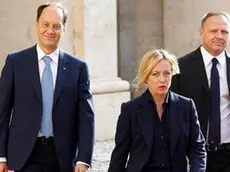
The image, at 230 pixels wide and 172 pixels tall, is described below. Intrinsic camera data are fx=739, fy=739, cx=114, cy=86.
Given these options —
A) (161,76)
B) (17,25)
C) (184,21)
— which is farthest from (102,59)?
(161,76)

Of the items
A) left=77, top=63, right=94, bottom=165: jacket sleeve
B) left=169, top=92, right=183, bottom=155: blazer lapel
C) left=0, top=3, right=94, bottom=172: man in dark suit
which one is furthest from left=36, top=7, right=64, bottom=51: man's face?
left=169, top=92, right=183, bottom=155: blazer lapel

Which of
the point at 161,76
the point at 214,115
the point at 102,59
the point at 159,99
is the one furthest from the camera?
the point at 102,59

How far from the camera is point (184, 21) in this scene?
12844 millimetres

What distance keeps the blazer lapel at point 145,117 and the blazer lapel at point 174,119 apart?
0.13m

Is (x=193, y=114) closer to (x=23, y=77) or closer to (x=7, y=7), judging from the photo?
(x=23, y=77)

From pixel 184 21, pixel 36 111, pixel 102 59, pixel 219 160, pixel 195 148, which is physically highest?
pixel 184 21

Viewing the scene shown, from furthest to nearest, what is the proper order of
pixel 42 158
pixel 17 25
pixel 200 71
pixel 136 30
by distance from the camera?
pixel 136 30 < pixel 17 25 < pixel 200 71 < pixel 42 158

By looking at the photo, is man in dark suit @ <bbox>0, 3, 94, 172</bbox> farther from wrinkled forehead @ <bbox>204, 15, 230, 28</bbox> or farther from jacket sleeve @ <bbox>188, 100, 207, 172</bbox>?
wrinkled forehead @ <bbox>204, 15, 230, 28</bbox>

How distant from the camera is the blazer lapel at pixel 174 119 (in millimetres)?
4477

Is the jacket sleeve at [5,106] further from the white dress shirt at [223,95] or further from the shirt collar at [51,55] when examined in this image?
the white dress shirt at [223,95]

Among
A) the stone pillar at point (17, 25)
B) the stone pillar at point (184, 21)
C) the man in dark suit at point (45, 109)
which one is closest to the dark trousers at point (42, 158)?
the man in dark suit at point (45, 109)

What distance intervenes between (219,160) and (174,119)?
0.95 meters

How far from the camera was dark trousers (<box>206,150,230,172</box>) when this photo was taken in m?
5.32

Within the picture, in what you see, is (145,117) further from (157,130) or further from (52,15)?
(52,15)
